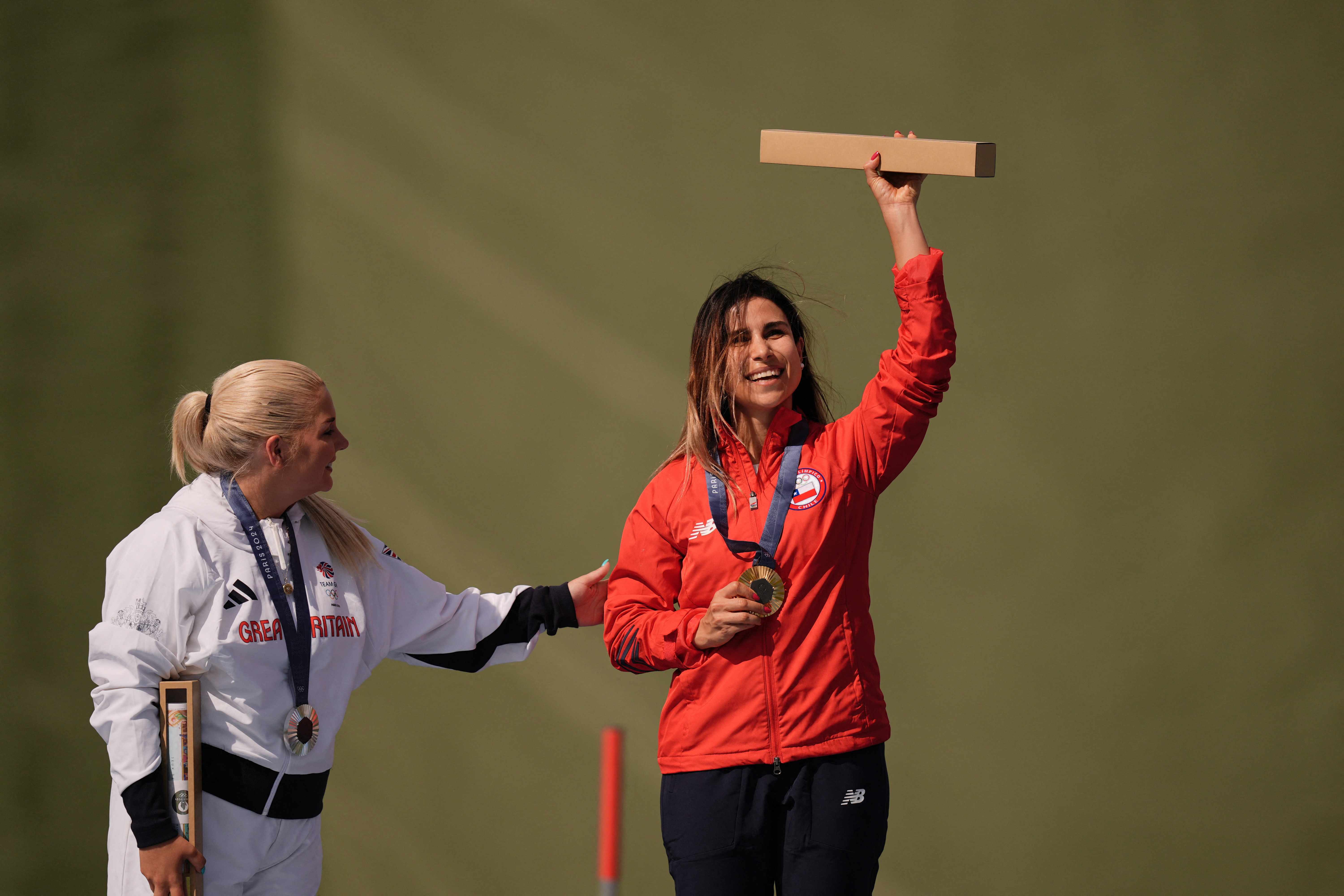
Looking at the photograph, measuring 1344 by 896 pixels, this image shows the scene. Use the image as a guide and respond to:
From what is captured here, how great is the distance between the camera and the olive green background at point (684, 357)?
2.78m

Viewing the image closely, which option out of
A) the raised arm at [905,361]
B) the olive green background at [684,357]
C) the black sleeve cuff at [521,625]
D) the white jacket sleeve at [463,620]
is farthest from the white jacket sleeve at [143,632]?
the olive green background at [684,357]

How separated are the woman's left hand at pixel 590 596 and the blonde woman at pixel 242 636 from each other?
0.42 metres

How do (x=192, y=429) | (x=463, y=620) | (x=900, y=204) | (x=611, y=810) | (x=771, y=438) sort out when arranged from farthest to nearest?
(x=463, y=620)
(x=192, y=429)
(x=771, y=438)
(x=900, y=204)
(x=611, y=810)

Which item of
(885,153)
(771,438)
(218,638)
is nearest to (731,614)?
(771,438)

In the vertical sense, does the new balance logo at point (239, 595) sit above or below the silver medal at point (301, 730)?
above

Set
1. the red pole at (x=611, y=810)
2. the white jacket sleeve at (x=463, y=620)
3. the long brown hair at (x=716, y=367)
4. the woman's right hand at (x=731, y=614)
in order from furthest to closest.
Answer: the white jacket sleeve at (x=463, y=620), the long brown hair at (x=716, y=367), the woman's right hand at (x=731, y=614), the red pole at (x=611, y=810)

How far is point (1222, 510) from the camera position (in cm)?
280

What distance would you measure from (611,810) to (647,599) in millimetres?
699

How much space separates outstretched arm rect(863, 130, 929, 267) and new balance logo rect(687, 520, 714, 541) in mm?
538

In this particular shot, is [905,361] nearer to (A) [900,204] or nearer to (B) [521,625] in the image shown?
(A) [900,204]

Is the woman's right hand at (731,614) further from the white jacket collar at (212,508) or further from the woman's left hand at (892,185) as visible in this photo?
the white jacket collar at (212,508)

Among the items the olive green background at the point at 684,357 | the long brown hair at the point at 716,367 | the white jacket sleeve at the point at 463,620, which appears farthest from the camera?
the olive green background at the point at 684,357

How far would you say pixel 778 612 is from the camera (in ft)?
6.29

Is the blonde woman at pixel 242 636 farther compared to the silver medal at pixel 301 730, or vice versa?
the silver medal at pixel 301 730
